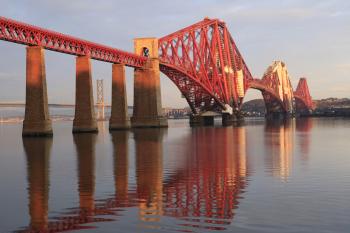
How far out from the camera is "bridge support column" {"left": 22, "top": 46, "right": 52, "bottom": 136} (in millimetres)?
69750

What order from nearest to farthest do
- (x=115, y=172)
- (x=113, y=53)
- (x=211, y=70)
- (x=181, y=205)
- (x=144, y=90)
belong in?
(x=181, y=205)
(x=115, y=172)
(x=113, y=53)
(x=144, y=90)
(x=211, y=70)

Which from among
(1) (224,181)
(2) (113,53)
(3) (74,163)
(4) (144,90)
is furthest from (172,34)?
(1) (224,181)

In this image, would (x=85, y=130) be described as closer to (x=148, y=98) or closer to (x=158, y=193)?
(x=148, y=98)

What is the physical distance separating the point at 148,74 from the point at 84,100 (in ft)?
104

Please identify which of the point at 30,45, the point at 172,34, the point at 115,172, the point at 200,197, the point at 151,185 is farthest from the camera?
the point at 172,34

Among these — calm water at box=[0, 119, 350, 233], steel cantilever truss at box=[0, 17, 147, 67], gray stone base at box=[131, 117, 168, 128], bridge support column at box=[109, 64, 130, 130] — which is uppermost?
steel cantilever truss at box=[0, 17, 147, 67]

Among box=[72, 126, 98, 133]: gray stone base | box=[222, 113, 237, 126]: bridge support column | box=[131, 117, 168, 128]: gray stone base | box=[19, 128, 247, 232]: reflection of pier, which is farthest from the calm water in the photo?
box=[222, 113, 237, 126]: bridge support column

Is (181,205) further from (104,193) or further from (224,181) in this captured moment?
(224,181)

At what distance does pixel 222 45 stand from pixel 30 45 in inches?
3463

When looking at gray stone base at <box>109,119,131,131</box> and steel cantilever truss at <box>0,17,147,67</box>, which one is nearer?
steel cantilever truss at <box>0,17,147,67</box>

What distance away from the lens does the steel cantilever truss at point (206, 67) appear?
424 ft

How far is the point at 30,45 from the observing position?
240ft

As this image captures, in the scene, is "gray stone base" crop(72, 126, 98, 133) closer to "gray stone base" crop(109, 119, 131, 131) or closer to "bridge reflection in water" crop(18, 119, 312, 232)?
"gray stone base" crop(109, 119, 131, 131)

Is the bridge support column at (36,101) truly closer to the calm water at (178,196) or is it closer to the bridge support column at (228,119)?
the calm water at (178,196)
